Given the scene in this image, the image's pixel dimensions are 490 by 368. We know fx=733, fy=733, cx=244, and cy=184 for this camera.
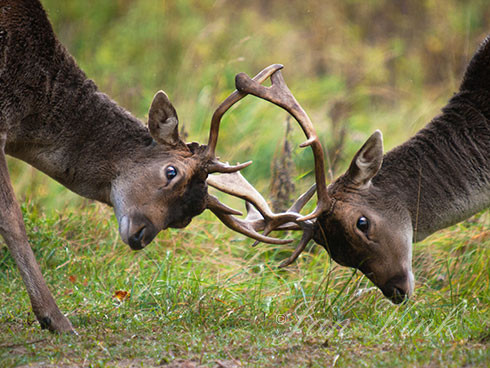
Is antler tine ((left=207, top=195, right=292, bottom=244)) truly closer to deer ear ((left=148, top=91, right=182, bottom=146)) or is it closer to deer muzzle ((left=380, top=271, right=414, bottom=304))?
deer ear ((left=148, top=91, right=182, bottom=146))

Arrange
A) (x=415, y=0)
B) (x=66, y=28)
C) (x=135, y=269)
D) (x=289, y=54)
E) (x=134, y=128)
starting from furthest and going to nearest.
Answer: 1. (x=415, y=0)
2. (x=289, y=54)
3. (x=66, y=28)
4. (x=135, y=269)
5. (x=134, y=128)

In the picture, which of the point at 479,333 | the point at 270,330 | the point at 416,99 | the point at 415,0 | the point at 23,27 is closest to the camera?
the point at 479,333

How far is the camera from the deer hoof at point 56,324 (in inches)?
188

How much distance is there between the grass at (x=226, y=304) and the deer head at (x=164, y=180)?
58 cm

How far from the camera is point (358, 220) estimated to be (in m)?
5.62

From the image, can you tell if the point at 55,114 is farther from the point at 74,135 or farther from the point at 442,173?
the point at 442,173

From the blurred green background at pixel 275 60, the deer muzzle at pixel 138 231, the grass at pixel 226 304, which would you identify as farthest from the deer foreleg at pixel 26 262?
the blurred green background at pixel 275 60

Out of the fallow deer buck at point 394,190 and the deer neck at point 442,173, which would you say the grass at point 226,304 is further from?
the deer neck at point 442,173

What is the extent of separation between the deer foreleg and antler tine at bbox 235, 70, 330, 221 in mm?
1811

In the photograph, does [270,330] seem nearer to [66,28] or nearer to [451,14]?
[66,28]

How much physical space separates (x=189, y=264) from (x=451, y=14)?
10234 millimetres

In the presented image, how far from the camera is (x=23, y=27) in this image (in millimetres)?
5332

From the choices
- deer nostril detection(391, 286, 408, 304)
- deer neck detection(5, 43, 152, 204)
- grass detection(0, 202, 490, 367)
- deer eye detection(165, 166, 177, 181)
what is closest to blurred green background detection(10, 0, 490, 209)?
grass detection(0, 202, 490, 367)

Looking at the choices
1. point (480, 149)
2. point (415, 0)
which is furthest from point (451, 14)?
point (480, 149)
